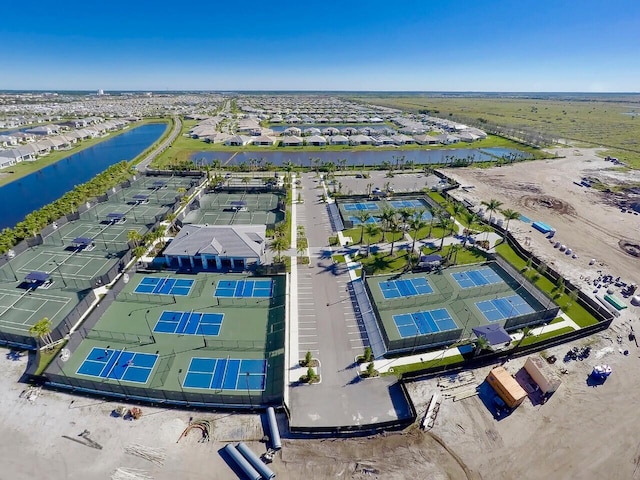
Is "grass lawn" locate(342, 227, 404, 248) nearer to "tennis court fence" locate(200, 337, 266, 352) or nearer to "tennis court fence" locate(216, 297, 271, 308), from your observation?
"tennis court fence" locate(216, 297, 271, 308)

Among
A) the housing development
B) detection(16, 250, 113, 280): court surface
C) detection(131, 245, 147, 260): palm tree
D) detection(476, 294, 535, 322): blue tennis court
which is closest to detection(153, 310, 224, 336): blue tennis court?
the housing development

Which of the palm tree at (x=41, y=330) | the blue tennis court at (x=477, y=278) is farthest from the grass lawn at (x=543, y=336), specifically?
the palm tree at (x=41, y=330)

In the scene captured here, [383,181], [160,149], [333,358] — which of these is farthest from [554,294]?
[160,149]

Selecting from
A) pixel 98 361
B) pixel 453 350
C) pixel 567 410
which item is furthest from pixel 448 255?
pixel 98 361

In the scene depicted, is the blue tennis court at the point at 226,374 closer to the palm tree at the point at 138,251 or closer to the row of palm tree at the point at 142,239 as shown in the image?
the palm tree at the point at 138,251

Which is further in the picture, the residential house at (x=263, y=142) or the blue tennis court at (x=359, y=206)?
the residential house at (x=263, y=142)

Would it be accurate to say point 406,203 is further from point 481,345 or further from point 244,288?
point 481,345

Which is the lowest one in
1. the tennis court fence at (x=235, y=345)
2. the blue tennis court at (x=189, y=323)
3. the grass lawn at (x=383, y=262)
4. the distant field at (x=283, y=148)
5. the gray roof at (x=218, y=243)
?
the tennis court fence at (x=235, y=345)

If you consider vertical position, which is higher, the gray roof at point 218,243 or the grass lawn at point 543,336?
the gray roof at point 218,243
